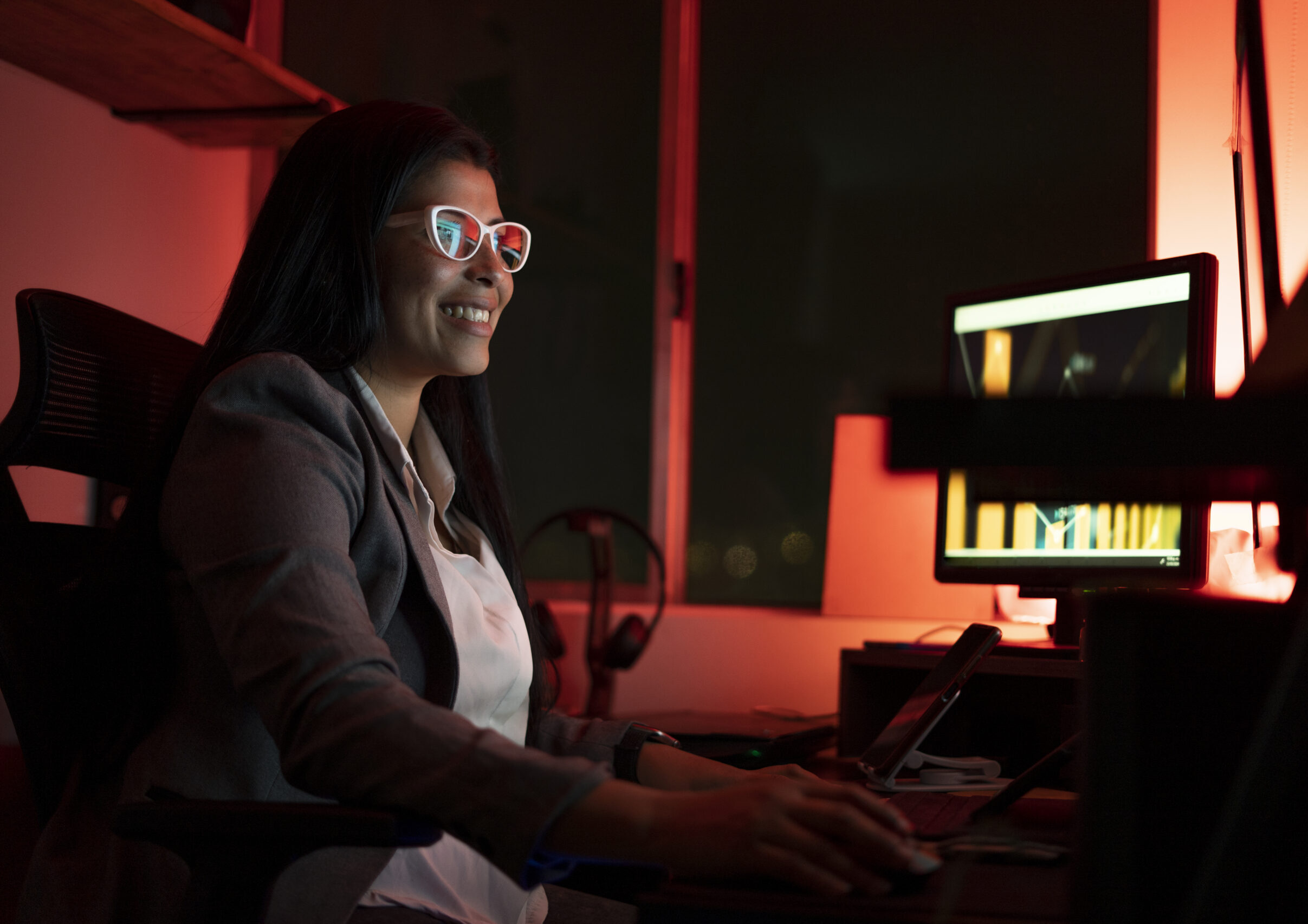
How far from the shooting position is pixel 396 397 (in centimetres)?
134

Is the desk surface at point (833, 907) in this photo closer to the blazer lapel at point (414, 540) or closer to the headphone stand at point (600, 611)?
the blazer lapel at point (414, 540)

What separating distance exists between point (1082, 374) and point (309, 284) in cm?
114

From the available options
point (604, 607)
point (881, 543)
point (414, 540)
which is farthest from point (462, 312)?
point (604, 607)

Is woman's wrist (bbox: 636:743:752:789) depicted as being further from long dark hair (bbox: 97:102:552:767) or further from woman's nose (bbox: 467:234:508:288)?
woman's nose (bbox: 467:234:508:288)

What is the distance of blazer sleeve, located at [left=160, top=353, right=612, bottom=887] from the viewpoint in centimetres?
68

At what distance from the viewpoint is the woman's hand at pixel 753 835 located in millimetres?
632

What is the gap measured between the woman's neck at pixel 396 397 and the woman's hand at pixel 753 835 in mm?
730

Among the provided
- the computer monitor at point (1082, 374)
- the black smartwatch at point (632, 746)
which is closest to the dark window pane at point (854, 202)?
the computer monitor at point (1082, 374)

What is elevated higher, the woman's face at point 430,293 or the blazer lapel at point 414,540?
the woman's face at point 430,293

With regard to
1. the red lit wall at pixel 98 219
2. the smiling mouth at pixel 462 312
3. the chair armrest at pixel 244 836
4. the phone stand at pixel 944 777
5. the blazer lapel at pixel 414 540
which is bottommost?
the phone stand at pixel 944 777

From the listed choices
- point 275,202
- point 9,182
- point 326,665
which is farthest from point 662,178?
point 326,665

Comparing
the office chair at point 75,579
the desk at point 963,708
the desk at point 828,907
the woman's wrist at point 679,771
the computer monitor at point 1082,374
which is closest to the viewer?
the desk at point 828,907

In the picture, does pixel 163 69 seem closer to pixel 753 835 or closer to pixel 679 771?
pixel 679 771

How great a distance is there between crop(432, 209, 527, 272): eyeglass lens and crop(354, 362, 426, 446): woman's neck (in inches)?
6.6
